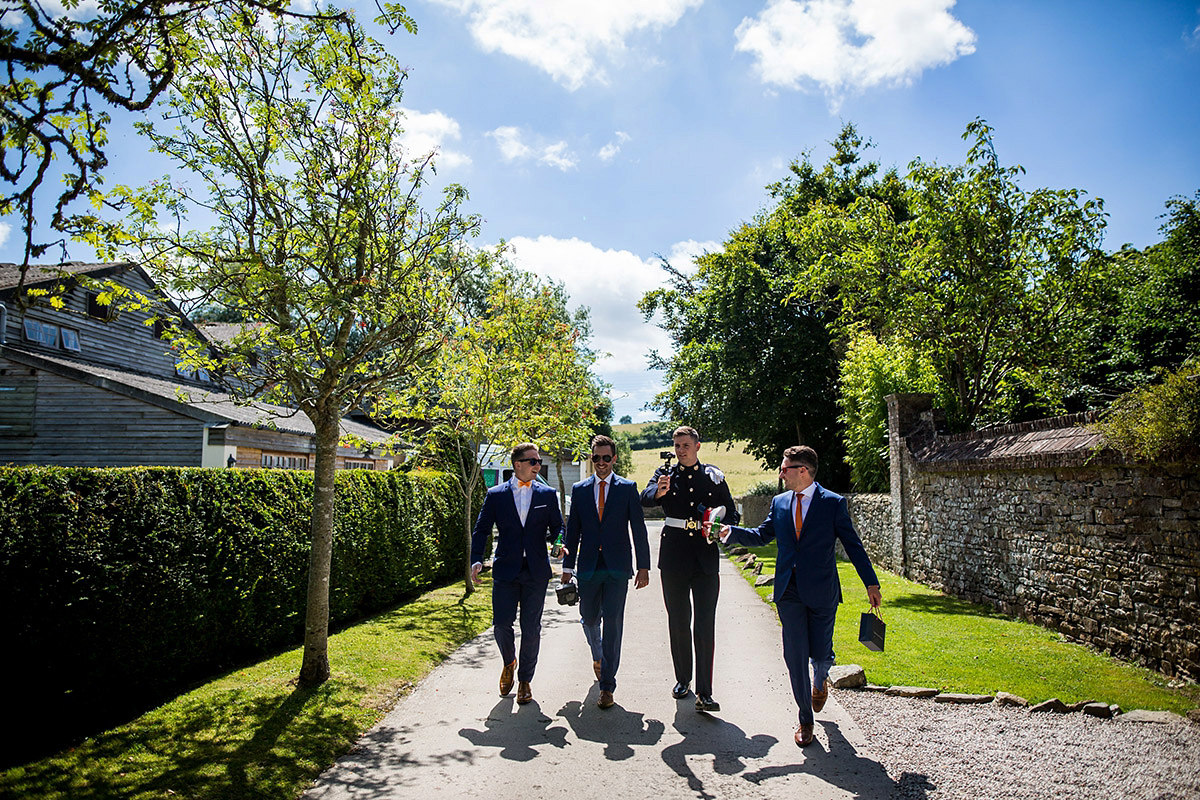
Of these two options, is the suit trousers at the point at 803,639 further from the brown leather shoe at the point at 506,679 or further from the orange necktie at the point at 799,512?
the brown leather shoe at the point at 506,679

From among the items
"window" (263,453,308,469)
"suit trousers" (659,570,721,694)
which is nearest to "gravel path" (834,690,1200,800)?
"suit trousers" (659,570,721,694)

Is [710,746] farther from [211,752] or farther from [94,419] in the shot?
[94,419]

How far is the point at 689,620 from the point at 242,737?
356 cm

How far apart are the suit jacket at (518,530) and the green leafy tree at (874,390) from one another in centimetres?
1202

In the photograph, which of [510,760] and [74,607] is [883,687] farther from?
[74,607]

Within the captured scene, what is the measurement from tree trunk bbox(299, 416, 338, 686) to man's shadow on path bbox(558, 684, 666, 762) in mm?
2495

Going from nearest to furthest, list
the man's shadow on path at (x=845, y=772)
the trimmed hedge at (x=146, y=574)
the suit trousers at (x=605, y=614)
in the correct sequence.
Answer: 1. the man's shadow on path at (x=845, y=772)
2. the trimmed hedge at (x=146, y=574)
3. the suit trousers at (x=605, y=614)

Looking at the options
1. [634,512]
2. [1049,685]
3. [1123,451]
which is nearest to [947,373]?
[1123,451]

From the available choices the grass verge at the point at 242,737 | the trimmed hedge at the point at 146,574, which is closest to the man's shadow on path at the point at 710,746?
the grass verge at the point at 242,737

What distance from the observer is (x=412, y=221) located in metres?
7.75

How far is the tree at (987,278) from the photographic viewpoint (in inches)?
560

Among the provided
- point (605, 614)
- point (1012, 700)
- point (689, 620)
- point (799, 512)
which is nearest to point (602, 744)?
point (605, 614)

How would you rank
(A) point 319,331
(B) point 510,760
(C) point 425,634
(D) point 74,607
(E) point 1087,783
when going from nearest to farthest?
1. (E) point 1087,783
2. (B) point 510,760
3. (D) point 74,607
4. (A) point 319,331
5. (C) point 425,634

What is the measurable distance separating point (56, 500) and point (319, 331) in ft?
8.56
